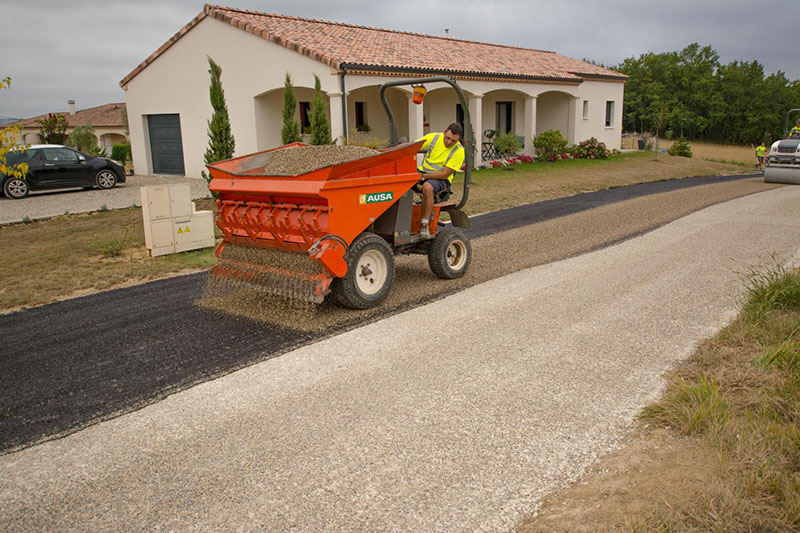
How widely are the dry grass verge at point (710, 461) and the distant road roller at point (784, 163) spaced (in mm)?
16573

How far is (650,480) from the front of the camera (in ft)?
10.4

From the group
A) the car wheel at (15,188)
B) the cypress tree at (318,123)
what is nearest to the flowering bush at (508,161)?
the cypress tree at (318,123)

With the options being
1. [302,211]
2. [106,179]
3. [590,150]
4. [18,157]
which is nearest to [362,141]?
[106,179]

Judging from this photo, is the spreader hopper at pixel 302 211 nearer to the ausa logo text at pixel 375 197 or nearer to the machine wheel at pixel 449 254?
the ausa logo text at pixel 375 197

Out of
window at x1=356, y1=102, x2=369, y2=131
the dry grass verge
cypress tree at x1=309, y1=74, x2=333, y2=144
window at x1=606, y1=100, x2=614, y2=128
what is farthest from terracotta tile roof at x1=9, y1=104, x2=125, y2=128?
the dry grass verge

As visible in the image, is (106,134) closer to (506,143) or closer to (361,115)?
(361,115)

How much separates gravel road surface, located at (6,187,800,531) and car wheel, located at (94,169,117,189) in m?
15.5

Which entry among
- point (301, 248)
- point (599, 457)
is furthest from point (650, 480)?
point (301, 248)

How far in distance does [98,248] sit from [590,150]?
2302 cm

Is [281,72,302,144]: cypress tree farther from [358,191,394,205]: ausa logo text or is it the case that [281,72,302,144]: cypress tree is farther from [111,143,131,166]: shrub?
[111,143,131,166]: shrub

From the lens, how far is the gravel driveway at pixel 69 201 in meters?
14.1

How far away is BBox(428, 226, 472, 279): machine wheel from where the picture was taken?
729cm

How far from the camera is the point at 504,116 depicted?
27953 millimetres

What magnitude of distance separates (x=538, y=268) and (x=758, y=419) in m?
4.47
